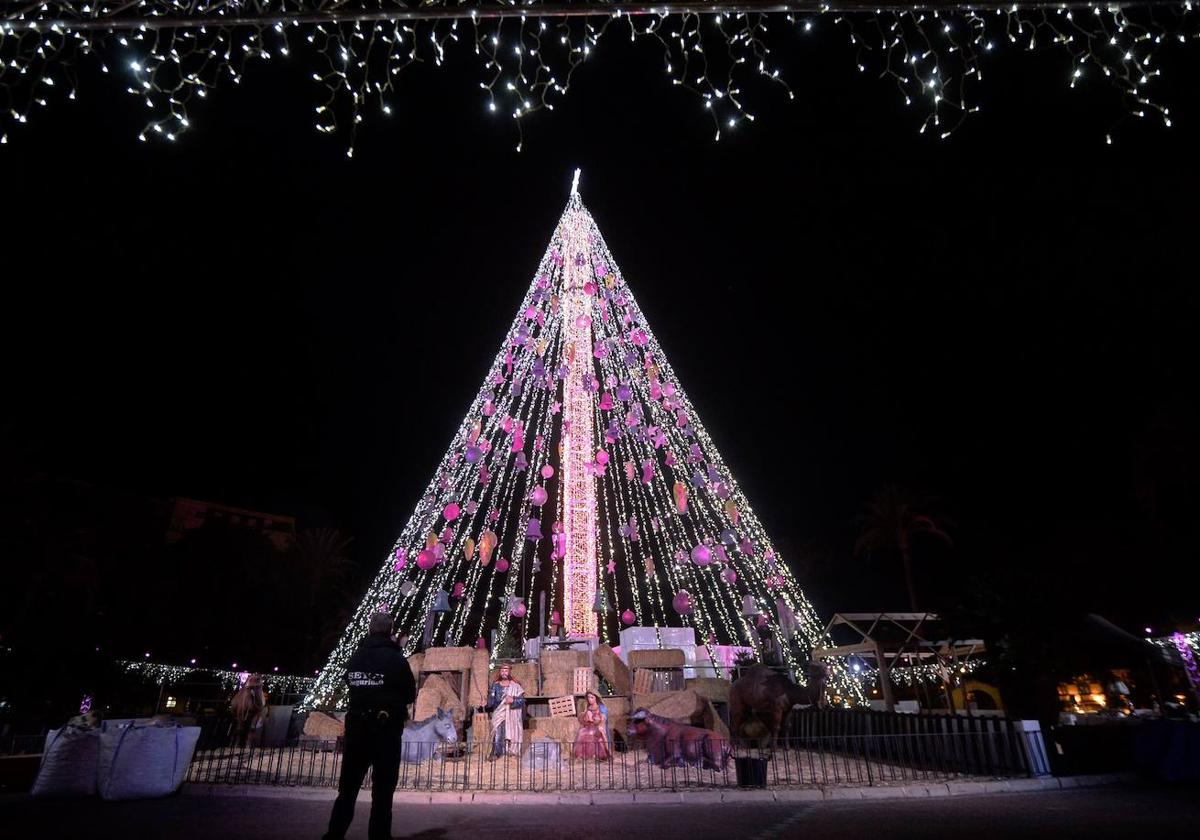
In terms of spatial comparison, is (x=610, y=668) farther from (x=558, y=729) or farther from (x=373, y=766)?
(x=373, y=766)

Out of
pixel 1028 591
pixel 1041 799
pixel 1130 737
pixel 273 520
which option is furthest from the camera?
pixel 273 520

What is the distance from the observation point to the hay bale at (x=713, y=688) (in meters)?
13.7

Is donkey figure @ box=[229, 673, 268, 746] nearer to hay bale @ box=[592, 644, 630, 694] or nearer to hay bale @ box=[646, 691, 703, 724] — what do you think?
hay bale @ box=[592, 644, 630, 694]

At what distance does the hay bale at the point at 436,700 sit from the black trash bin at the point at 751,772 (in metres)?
6.34

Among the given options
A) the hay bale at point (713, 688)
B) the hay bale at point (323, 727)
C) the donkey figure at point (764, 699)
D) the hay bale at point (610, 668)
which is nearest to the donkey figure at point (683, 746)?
the donkey figure at point (764, 699)

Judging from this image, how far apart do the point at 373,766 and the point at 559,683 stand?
852 centimetres

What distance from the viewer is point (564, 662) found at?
1347 cm

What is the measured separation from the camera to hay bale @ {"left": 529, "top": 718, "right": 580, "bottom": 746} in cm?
1202

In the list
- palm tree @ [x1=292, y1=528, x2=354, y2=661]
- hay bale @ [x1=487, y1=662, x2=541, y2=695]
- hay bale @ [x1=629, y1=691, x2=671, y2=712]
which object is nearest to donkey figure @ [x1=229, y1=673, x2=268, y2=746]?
hay bale @ [x1=487, y1=662, x2=541, y2=695]

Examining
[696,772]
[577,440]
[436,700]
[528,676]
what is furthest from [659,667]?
[577,440]

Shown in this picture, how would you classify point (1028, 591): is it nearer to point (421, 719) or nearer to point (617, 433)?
point (617, 433)

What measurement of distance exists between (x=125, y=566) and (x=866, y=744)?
106 feet

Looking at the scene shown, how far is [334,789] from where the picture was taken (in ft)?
28.1

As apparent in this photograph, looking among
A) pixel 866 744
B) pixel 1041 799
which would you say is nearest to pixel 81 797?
pixel 866 744
